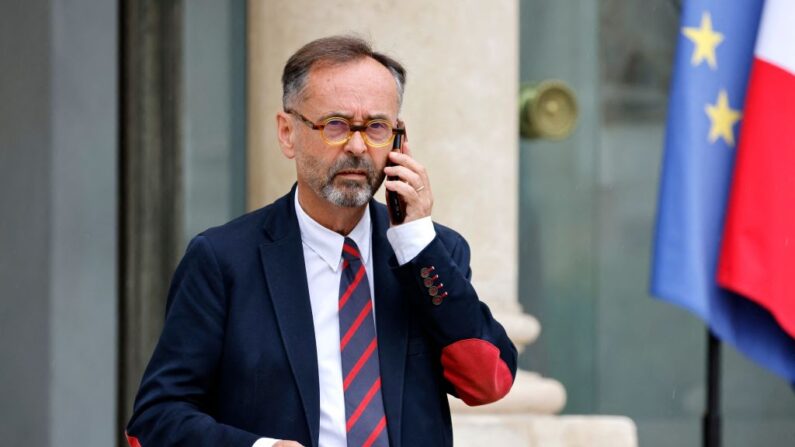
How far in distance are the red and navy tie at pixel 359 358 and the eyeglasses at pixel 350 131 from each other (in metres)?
0.25

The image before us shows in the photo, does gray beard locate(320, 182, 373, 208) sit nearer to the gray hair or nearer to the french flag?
the gray hair

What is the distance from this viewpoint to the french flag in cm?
693

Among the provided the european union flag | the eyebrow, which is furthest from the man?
the european union flag

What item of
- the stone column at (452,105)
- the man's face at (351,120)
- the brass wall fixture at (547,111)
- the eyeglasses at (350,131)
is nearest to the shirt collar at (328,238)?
the man's face at (351,120)

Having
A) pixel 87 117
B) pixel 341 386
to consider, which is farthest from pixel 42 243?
pixel 341 386

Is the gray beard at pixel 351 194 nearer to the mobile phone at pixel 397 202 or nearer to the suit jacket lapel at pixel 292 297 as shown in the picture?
the mobile phone at pixel 397 202

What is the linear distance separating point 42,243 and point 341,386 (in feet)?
11.1

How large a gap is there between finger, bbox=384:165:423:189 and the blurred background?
8.76 feet

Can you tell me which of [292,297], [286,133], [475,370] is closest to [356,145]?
[286,133]

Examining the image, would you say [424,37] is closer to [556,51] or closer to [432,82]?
[432,82]

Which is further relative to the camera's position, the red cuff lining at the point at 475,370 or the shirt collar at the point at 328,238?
the shirt collar at the point at 328,238

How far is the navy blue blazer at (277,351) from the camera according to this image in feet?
11.1

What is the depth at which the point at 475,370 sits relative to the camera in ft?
11.2

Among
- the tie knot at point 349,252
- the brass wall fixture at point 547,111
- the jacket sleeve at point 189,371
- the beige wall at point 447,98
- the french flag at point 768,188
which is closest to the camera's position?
the jacket sleeve at point 189,371
